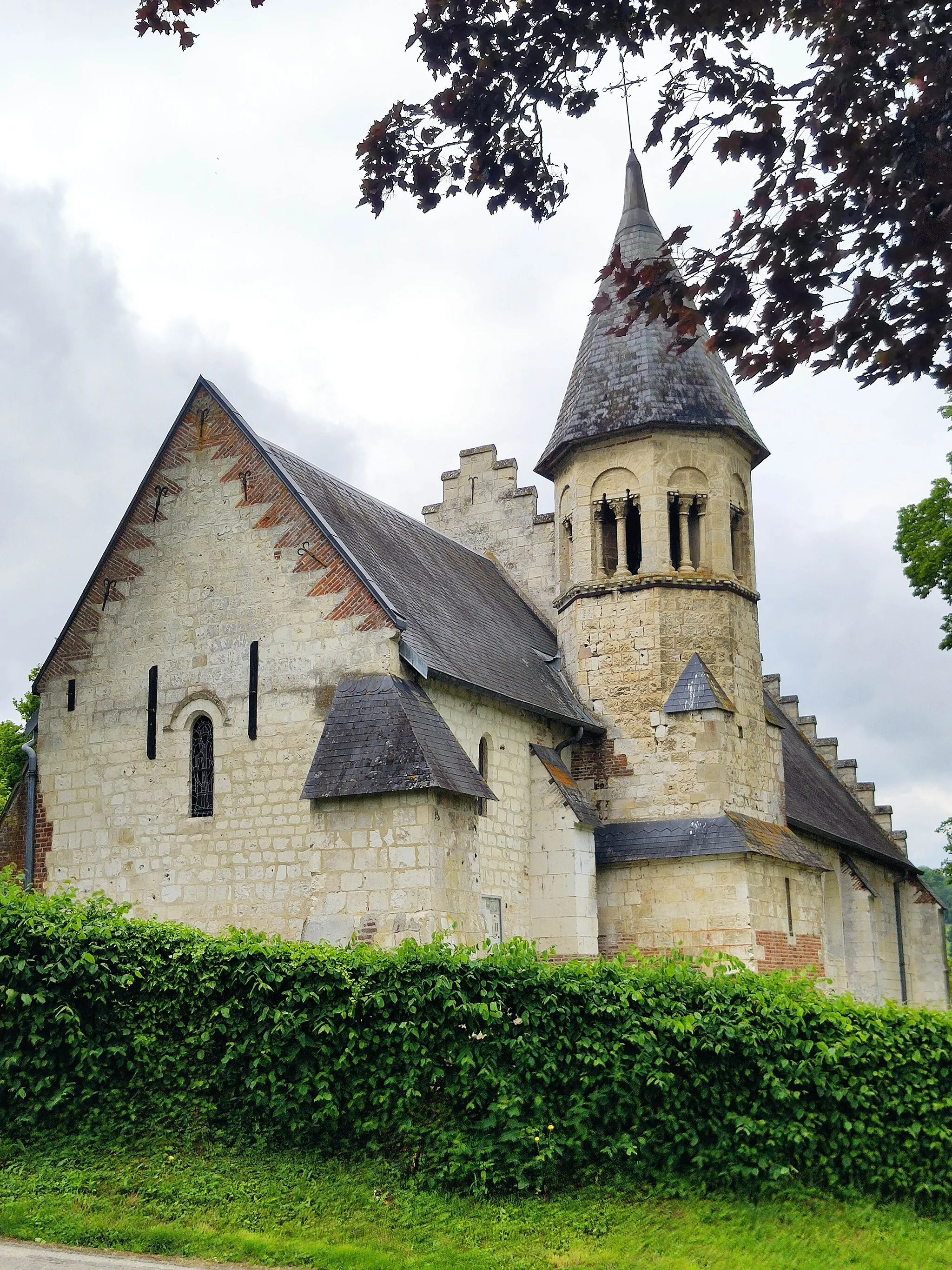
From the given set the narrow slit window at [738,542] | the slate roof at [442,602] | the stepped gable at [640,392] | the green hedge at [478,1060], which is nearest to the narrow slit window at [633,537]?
the stepped gable at [640,392]

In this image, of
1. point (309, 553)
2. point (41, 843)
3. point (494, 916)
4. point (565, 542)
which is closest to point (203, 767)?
point (41, 843)

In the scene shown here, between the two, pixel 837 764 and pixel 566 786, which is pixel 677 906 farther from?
pixel 837 764

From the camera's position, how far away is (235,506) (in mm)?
20625

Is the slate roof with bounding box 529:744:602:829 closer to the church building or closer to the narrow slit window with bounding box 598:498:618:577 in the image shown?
the church building

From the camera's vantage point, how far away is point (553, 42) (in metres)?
8.13

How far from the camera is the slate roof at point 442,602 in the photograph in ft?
66.5

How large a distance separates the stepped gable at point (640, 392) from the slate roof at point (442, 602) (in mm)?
3069

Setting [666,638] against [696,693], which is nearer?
[696,693]

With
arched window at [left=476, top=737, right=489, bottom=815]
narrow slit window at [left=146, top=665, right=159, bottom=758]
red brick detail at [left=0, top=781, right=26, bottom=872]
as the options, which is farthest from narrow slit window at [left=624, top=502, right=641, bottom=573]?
red brick detail at [left=0, top=781, right=26, bottom=872]

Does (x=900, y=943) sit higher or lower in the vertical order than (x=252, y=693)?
lower

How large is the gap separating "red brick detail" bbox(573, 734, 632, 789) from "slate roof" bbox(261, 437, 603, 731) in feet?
1.30

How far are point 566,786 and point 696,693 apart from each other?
3042 mm

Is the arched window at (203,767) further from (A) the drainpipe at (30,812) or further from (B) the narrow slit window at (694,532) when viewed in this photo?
(B) the narrow slit window at (694,532)

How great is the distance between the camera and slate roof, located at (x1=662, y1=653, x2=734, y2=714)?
23.6 metres
